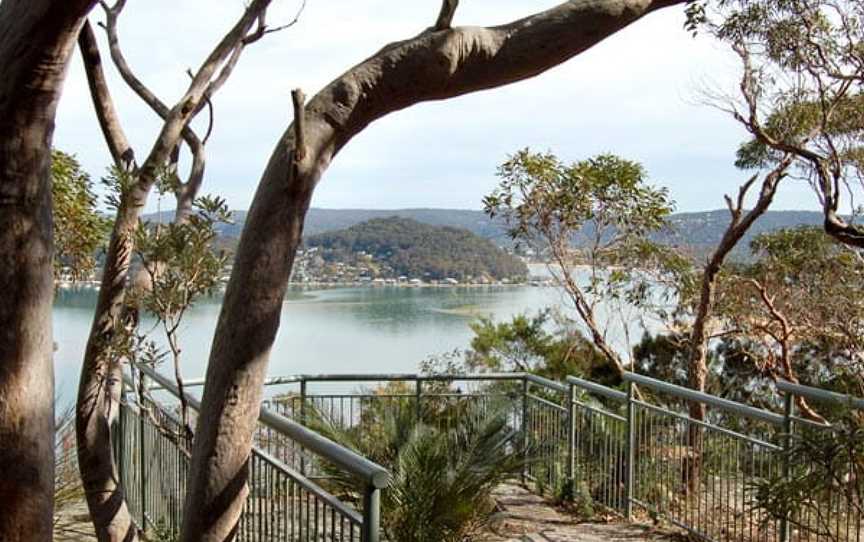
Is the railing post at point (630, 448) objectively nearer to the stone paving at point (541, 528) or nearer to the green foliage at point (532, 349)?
the stone paving at point (541, 528)

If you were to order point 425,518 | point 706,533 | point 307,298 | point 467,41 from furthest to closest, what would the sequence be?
1. point 307,298
2. point 706,533
3. point 425,518
4. point 467,41

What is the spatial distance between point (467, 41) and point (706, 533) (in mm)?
3664

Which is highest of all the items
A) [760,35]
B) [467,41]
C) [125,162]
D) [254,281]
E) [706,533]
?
[760,35]

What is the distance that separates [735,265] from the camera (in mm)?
12734

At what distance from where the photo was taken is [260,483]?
11.7 ft

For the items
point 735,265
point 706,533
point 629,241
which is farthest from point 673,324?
point 706,533

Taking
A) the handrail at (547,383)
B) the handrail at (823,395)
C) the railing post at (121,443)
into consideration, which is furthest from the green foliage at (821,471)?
the railing post at (121,443)

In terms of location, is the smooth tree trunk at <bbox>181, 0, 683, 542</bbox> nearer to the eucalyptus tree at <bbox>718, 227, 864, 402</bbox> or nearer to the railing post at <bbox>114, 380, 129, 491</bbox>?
the railing post at <bbox>114, 380, 129, 491</bbox>

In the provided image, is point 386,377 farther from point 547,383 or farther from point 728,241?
point 728,241

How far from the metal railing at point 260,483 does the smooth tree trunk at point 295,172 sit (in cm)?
27

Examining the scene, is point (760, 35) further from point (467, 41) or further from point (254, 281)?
point (254, 281)

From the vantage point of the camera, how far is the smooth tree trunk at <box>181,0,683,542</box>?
285 cm

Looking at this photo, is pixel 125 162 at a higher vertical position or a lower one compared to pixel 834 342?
higher

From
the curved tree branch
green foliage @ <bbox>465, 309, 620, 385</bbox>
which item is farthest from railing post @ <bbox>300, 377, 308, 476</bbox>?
green foliage @ <bbox>465, 309, 620, 385</bbox>
